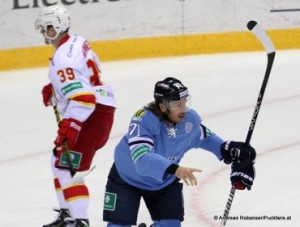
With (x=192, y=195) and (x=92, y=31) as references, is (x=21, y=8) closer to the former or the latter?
(x=92, y=31)

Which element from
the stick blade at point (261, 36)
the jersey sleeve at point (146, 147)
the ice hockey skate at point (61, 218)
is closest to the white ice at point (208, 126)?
the ice hockey skate at point (61, 218)

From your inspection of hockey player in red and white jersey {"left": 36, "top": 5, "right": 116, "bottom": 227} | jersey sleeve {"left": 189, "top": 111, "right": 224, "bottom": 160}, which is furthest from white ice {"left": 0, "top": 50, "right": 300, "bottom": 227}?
jersey sleeve {"left": 189, "top": 111, "right": 224, "bottom": 160}

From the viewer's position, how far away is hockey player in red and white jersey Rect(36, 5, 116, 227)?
4.62 meters

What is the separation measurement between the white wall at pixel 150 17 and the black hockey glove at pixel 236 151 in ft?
19.6

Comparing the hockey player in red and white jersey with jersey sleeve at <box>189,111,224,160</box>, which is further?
the hockey player in red and white jersey

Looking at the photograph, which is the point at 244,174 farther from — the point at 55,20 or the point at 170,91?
the point at 55,20

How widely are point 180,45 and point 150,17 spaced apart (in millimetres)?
455

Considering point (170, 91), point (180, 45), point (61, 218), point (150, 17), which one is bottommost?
point (180, 45)

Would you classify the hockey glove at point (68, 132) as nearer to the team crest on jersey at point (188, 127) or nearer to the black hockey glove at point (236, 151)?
the team crest on jersey at point (188, 127)

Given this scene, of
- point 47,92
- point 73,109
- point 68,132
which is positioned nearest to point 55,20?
point 47,92

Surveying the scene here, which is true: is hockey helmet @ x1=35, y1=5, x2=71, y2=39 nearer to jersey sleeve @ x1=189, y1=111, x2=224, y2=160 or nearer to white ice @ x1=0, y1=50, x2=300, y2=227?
jersey sleeve @ x1=189, y1=111, x2=224, y2=160

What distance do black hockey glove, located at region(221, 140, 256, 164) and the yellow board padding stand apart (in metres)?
6.03

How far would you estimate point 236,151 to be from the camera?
4246mm

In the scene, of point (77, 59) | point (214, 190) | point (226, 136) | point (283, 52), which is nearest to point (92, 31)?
point (283, 52)
